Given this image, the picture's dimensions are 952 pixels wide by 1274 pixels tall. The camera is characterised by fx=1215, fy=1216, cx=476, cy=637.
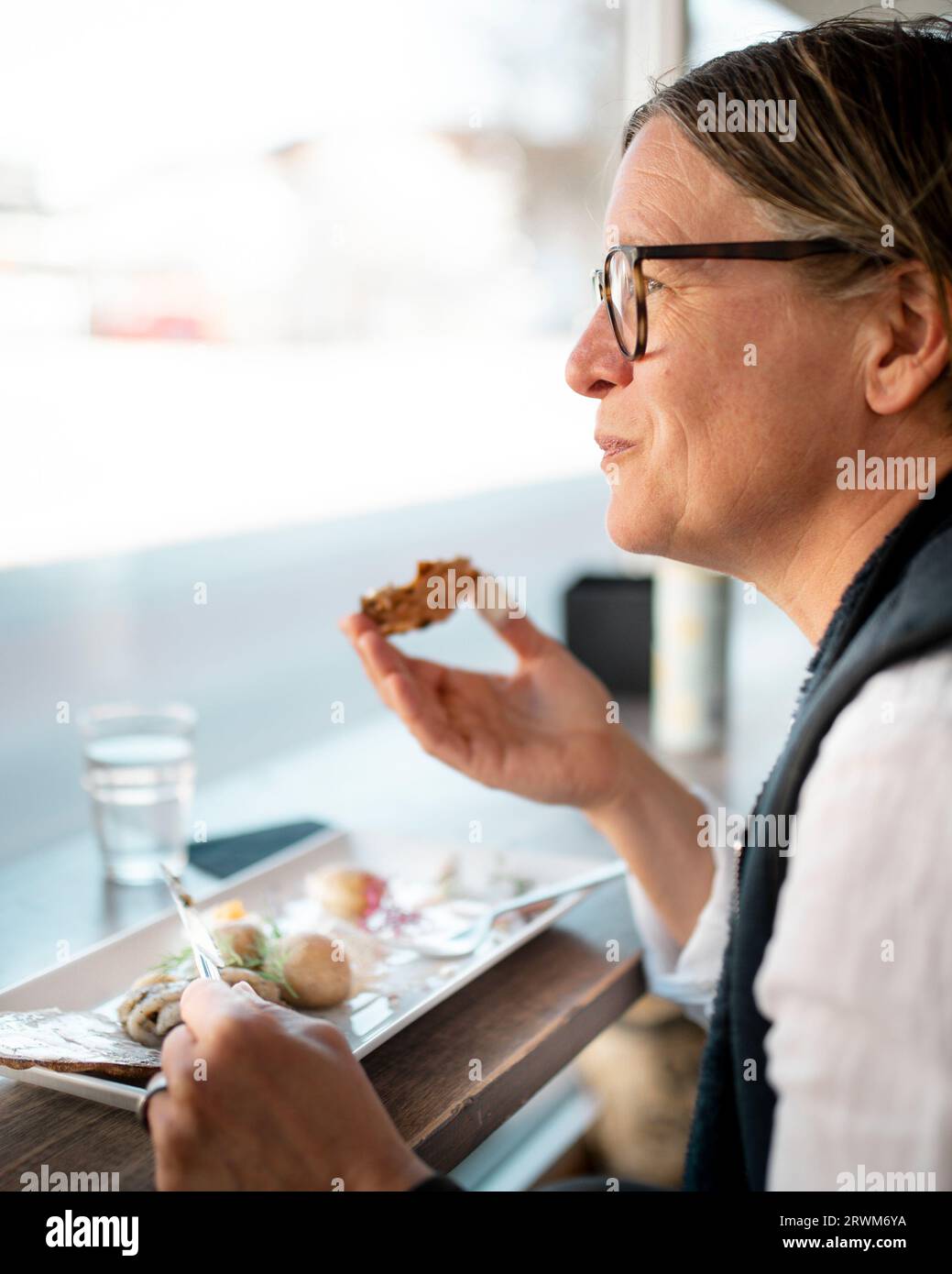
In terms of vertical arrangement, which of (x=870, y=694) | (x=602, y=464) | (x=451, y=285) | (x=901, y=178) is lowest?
(x=870, y=694)

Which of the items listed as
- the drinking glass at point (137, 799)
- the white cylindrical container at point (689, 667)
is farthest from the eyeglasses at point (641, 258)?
the white cylindrical container at point (689, 667)

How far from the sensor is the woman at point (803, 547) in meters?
0.57

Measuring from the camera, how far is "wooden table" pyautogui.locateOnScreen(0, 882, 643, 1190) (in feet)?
2.48

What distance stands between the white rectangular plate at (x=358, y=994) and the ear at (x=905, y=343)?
21.6 inches

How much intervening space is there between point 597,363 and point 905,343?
218 mm

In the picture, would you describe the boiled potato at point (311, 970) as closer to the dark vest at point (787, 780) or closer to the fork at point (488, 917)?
the fork at point (488, 917)

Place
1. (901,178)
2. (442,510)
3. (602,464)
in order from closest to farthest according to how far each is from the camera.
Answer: (901,178)
(602,464)
(442,510)

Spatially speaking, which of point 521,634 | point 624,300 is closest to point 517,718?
point 521,634

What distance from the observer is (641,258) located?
884 millimetres

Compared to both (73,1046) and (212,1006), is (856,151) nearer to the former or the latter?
(212,1006)

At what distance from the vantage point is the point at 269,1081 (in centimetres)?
67

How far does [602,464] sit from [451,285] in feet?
15.1
